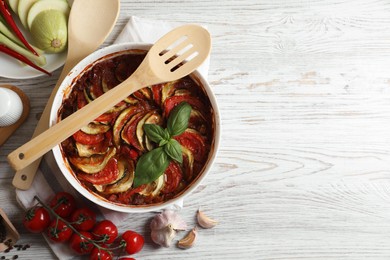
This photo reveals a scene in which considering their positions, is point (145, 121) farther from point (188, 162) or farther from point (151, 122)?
point (188, 162)

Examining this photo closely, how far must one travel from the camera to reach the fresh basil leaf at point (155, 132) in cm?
203

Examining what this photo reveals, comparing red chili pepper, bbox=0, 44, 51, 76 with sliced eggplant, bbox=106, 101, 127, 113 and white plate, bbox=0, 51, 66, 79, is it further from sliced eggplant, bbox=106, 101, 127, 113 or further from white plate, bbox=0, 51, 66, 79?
sliced eggplant, bbox=106, 101, 127, 113

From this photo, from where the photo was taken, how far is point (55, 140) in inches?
75.7

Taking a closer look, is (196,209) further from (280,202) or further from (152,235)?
(280,202)

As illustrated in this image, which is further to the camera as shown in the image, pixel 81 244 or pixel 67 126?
pixel 81 244

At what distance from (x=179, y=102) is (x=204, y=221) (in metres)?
0.57

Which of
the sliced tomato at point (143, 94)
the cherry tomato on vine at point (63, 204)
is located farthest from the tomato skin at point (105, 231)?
the sliced tomato at point (143, 94)

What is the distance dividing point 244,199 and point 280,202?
0.55 feet

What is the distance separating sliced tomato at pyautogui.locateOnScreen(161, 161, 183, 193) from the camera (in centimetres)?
211

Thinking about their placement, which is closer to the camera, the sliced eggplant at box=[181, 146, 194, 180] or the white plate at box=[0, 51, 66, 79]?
the sliced eggplant at box=[181, 146, 194, 180]

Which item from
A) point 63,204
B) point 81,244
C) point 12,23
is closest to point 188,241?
point 81,244

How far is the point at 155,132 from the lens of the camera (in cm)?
203

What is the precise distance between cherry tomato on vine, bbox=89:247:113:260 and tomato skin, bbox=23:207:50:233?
9.2 inches

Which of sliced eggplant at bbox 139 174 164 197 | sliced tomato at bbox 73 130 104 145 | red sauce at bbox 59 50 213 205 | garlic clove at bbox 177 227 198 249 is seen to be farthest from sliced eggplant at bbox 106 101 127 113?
garlic clove at bbox 177 227 198 249
